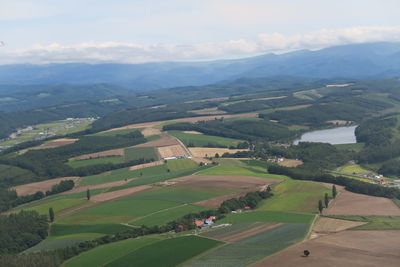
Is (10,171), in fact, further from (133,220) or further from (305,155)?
(305,155)

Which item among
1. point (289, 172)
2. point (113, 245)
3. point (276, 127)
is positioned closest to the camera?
point (113, 245)

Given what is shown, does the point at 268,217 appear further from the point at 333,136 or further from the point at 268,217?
the point at 333,136

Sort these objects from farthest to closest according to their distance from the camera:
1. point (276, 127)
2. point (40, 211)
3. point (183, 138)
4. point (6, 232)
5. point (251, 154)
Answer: point (276, 127)
point (183, 138)
point (251, 154)
point (40, 211)
point (6, 232)

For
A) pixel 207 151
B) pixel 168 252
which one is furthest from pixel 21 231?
pixel 207 151

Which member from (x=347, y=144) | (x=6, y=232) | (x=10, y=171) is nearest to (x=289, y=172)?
(x=347, y=144)

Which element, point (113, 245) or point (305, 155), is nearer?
point (113, 245)

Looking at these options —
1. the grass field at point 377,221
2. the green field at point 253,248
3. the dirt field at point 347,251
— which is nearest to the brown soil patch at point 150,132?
the grass field at point 377,221

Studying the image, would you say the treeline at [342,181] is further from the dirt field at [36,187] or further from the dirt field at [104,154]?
the dirt field at [104,154]
